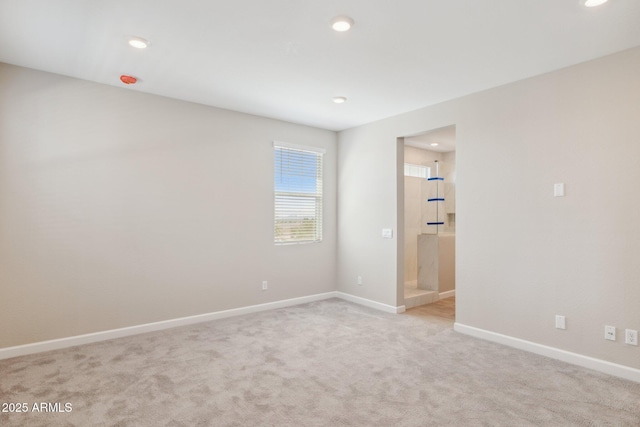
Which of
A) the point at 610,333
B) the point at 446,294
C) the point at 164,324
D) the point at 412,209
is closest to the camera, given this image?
the point at 610,333

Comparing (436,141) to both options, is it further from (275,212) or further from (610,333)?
(610,333)

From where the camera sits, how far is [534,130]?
3287 mm

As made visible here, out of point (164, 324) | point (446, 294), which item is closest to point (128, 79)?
point (164, 324)

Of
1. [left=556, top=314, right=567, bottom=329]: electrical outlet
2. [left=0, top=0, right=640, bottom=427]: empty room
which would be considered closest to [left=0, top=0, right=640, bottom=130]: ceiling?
[left=0, top=0, right=640, bottom=427]: empty room

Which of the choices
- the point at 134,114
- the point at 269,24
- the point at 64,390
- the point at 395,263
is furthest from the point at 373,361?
the point at 134,114

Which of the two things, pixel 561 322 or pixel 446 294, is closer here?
pixel 561 322

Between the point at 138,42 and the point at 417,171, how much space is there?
16.7 ft

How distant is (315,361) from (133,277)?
2196 mm

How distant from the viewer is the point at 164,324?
3930 millimetres

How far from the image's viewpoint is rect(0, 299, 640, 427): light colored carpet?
220cm

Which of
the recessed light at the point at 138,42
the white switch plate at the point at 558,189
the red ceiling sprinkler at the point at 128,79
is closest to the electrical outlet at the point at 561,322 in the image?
the white switch plate at the point at 558,189

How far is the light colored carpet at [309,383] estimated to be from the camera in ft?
7.22

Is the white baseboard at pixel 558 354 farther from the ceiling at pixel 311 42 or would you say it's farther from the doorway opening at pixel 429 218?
the ceiling at pixel 311 42

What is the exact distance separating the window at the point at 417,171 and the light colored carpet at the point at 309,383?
3348 millimetres
